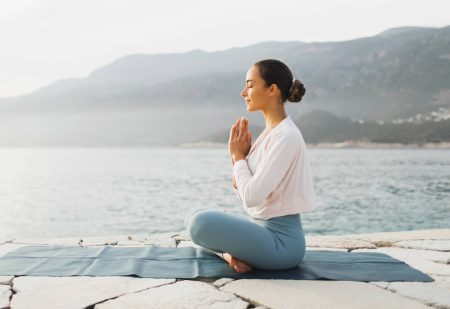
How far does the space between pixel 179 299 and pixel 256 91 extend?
1.50 m

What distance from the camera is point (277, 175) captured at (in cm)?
326

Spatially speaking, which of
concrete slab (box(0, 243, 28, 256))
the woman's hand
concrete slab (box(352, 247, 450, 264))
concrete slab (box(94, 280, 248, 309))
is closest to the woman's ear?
the woman's hand

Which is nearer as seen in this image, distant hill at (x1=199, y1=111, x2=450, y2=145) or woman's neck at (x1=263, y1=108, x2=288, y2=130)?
woman's neck at (x1=263, y1=108, x2=288, y2=130)

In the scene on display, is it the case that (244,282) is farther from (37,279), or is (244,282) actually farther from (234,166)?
(37,279)

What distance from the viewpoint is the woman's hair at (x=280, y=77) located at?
135 inches

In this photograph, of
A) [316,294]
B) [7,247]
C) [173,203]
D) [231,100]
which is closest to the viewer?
[316,294]

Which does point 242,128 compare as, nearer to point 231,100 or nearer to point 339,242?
point 339,242

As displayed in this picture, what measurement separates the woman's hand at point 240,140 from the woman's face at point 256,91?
15 centimetres

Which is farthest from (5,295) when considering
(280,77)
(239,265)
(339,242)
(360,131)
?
(360,131)

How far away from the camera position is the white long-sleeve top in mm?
3262

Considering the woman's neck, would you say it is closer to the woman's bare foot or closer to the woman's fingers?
the woman's fingers

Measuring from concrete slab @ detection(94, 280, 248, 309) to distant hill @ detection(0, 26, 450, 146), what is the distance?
12134 centimetres

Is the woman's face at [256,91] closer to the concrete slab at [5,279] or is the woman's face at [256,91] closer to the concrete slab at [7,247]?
the concrete slab at [5,279]

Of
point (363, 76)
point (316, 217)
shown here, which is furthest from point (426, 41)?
point (316, 217)
